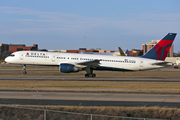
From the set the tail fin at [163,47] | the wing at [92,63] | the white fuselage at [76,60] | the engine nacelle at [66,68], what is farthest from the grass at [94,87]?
the tail fin at [163,47]

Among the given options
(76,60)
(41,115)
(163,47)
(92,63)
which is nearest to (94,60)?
(92,63)

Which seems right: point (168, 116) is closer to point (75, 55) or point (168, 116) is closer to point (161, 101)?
point (161, 101)

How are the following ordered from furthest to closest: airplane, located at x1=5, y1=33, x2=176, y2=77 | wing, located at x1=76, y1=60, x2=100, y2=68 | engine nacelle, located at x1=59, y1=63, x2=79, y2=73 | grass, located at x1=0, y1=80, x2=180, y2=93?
airplane, located at x1=5, y1=33, x2=176, y2=77 → wing, located at x1=76, y1=60, x2=100, y2=68 → engine nacelle, located at x1=59, y1=63, x2=79, y2=73 → grass, located at x1=0, y1=80, x2=180, y2=93

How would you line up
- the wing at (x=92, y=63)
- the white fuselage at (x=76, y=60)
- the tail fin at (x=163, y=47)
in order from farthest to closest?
the tail fin at (x=163, y=47)
the white fuselage at (x=76, y=60)
the wing at (x=92, y=63)

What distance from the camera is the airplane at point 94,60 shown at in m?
43.9

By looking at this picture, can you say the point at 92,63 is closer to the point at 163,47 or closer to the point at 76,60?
the point at 76,60

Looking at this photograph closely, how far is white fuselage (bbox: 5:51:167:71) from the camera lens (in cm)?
4406

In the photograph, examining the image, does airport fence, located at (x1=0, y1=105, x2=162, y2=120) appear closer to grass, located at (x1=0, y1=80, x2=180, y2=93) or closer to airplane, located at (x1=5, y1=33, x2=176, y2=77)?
grass, located at (x1=0, y1=80, x2=180, y2=93)

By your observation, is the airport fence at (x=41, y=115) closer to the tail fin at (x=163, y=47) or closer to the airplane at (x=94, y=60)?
the airplane at (x=94, y=60)

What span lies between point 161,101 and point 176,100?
1.57 metres

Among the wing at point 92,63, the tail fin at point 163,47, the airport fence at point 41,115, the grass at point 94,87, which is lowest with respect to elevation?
the airport fence at point 41,115

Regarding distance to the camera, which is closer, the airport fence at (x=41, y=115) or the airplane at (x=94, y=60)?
the airport fence at (x=41, y=115)

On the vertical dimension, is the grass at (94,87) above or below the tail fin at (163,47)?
below

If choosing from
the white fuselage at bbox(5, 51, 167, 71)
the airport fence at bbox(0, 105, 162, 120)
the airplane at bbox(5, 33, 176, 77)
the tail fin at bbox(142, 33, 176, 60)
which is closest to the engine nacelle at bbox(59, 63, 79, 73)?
the airplane at bbox(5, 33, 176, 77)
